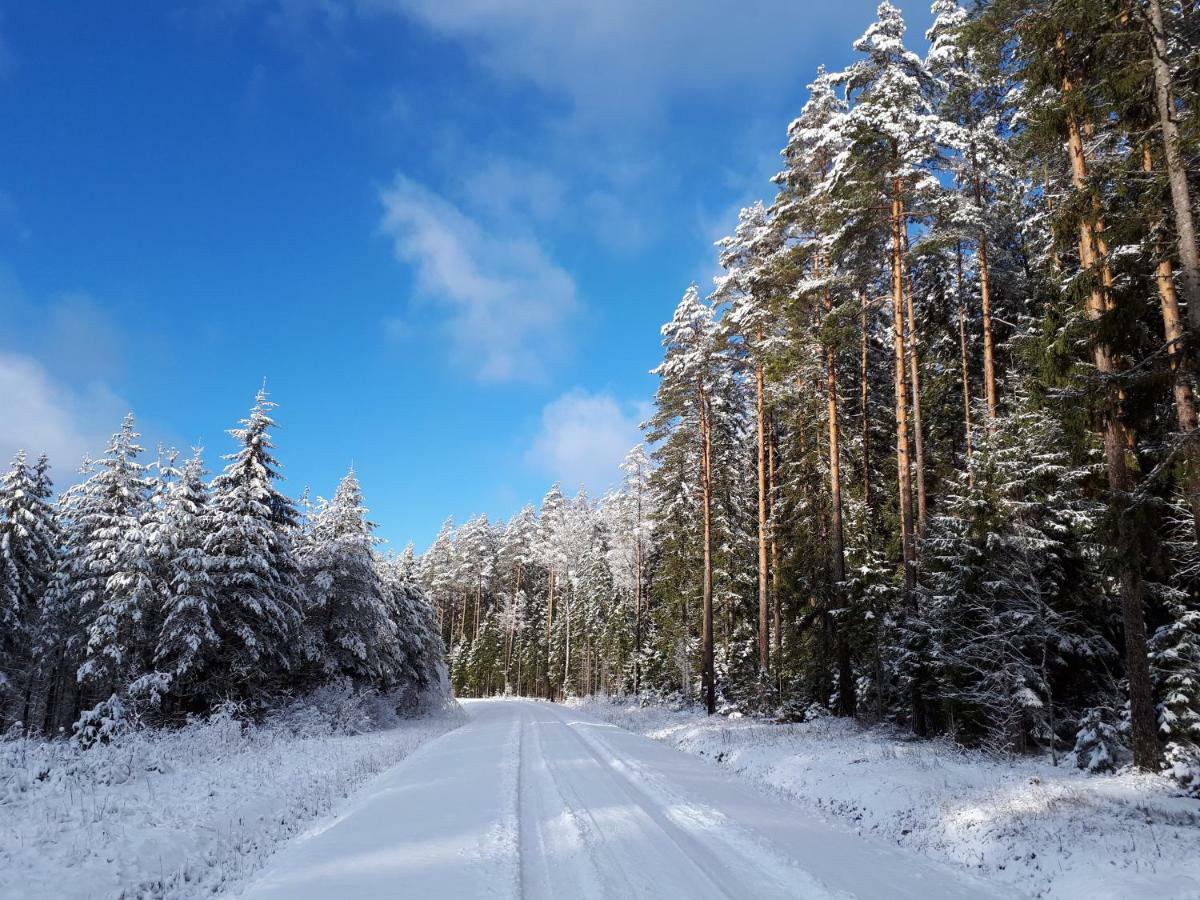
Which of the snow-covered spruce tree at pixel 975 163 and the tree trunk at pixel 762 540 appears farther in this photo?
the tree trunk at pixel 762 540

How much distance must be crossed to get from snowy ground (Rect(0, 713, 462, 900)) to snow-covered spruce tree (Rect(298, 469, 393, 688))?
29.6 ft

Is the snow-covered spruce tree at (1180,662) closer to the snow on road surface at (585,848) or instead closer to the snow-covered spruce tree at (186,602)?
the snow on road surface at (585,848)

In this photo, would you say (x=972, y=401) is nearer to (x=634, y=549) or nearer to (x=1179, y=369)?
(x=1179, y=369)

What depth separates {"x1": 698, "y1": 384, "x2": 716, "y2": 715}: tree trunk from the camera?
26.6 metres

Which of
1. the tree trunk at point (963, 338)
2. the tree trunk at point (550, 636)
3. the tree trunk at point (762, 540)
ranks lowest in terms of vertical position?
the tree trunk at point (550, 636)

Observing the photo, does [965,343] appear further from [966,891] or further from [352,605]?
[352,605]

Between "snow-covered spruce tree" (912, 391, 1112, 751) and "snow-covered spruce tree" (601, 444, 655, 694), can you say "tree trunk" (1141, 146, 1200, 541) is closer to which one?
"snow-covered spruce tree" (912, 391, 1112, 751)

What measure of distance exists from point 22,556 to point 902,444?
34.5 m

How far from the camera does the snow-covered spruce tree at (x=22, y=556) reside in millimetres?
26203

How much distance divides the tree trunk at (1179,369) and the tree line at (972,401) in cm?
5

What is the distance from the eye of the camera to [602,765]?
45.5ft

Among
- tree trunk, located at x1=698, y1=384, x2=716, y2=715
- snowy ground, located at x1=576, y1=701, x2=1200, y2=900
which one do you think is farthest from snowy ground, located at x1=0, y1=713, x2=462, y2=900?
tree trunk, located at x1=698, y1=384, x2=716, y2=715

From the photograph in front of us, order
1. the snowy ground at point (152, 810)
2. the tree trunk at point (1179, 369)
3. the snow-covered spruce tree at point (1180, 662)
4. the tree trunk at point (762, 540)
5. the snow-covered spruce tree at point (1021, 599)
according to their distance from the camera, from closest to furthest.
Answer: the snowy ground at point (152, 810) → the tree trunk at point (1179, 369) → the snow-covered spruce tree at point (1180, 662) → the snow-covered spruce tree at point (1021, 599) → the tree trunk at point (762, 540)

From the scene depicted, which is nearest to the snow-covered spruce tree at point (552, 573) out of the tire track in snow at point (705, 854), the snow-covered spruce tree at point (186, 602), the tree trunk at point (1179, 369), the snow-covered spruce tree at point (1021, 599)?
the snow-covered spruce tree at point (186, 602)
